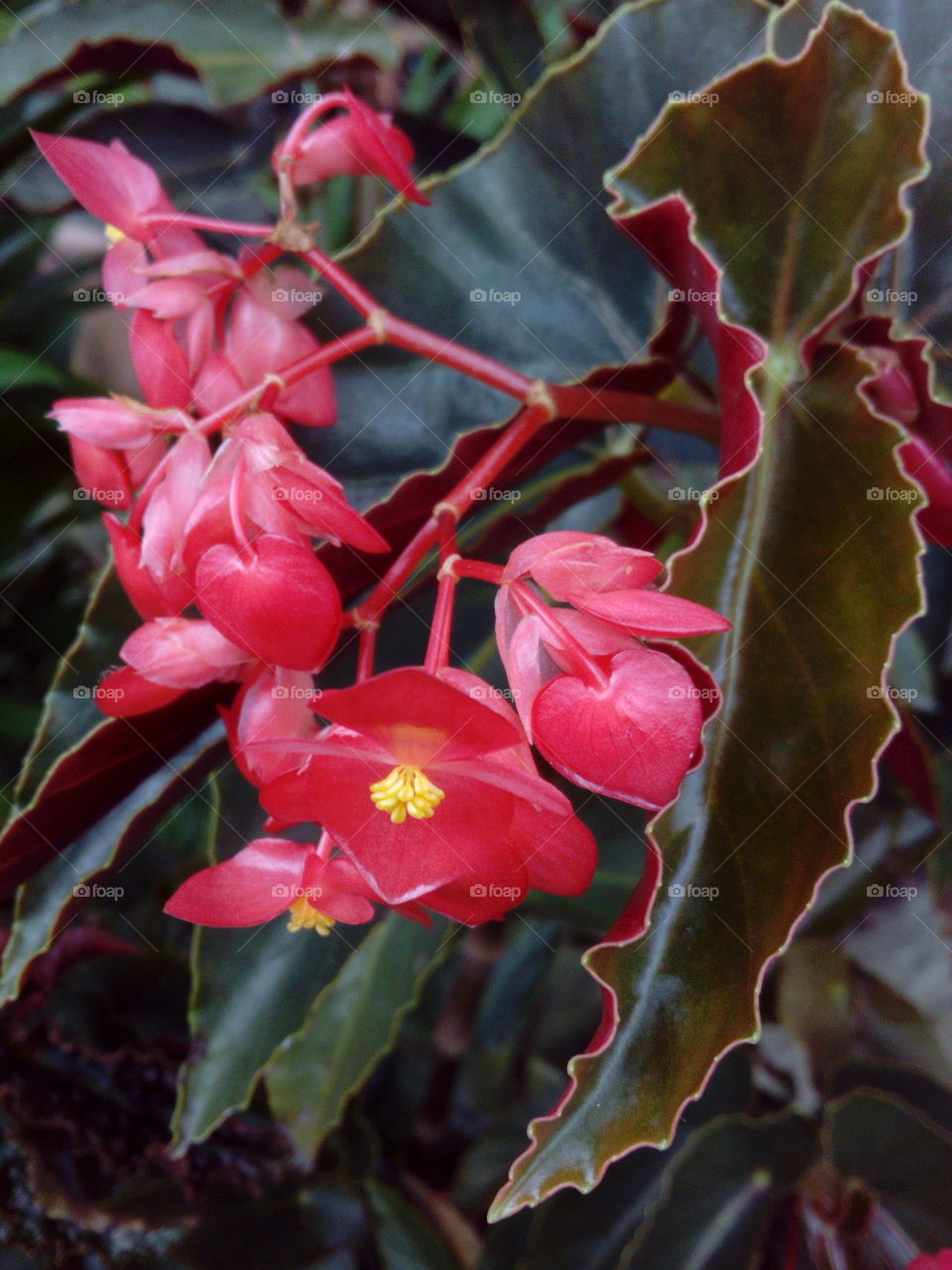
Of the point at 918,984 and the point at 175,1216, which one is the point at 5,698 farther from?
the point at 918,984

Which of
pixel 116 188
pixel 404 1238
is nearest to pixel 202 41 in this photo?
pixel 116 188

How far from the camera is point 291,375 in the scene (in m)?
0.44

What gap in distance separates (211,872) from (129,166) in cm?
34

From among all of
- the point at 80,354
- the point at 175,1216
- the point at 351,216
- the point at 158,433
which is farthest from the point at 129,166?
the point at 80,354

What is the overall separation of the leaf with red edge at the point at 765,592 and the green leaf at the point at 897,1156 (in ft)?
1.34

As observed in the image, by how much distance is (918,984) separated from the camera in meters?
0.89

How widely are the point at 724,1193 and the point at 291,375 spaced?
0.61m

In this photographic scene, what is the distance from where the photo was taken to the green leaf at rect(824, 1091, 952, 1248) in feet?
2.19

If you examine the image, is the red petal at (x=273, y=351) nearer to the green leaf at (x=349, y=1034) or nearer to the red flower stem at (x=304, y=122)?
the red flower stem at (x=304, y=122)
